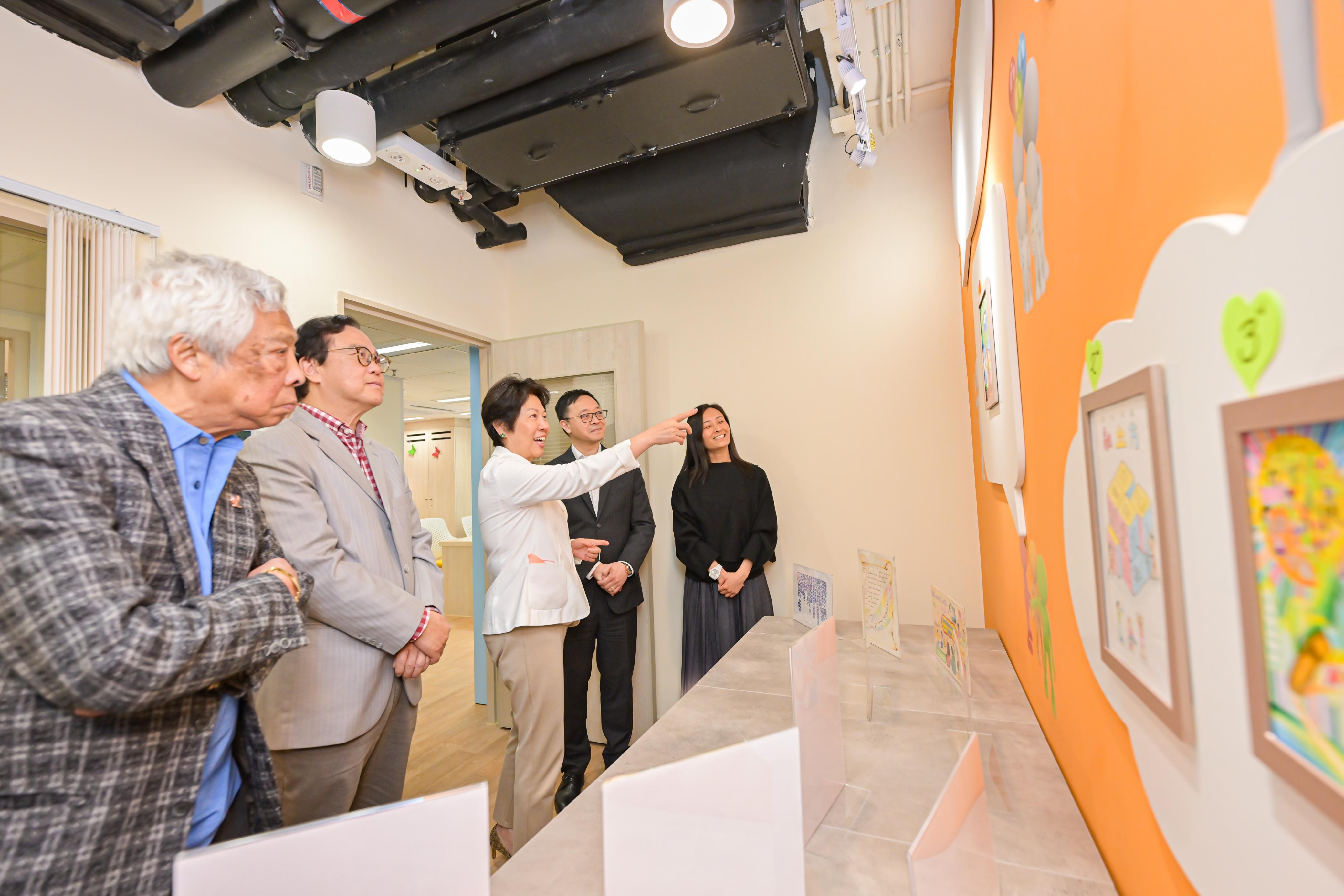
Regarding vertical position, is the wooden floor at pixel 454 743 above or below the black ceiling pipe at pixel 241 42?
below

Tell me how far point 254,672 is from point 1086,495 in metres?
1.39

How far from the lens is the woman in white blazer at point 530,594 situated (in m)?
2.06

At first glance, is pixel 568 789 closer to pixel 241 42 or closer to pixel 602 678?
pixel 602 678

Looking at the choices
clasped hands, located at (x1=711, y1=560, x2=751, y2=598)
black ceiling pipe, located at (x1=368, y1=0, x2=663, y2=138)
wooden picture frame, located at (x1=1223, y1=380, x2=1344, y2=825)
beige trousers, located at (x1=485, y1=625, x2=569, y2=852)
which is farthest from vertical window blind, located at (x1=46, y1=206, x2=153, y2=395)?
wooden picture frame, located at (x1=1223, y1=380, x2=1344, y2=825)

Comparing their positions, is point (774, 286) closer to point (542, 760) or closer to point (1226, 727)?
point (542, 760)

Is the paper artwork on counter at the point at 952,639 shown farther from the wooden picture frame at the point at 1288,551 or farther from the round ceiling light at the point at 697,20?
the round ceiling light at the point at 697,20

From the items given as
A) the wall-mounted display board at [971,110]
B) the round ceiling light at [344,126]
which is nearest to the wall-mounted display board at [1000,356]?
the wall-mounted display board at [971,110]

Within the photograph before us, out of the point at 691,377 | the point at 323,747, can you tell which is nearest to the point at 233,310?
the point at 323,747

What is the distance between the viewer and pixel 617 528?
3.09m

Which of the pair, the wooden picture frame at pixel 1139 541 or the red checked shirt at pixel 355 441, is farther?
the red checked shirt at pixel 355 441

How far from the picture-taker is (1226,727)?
0.48 m

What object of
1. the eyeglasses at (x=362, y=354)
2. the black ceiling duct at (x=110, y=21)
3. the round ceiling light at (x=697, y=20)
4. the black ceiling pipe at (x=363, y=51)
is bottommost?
the eyeglasses at (x=362, y=354)

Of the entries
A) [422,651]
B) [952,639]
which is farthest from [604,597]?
[952,639]

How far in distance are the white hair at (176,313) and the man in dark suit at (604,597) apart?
1.82m
